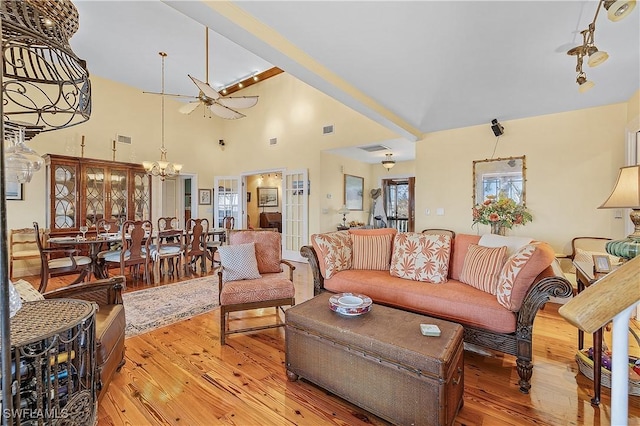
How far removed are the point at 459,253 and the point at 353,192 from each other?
4.74 metres

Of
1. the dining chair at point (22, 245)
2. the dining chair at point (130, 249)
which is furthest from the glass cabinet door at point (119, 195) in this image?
the dining chair at point (130, 249)

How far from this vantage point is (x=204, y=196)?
25.6 feet

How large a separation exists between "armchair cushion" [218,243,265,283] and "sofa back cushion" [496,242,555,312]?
2.20m

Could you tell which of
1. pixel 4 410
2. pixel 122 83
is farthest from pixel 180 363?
pixel 122 83

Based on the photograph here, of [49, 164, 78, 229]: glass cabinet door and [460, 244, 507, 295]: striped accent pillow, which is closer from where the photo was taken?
[460, 244, 507, 295]: striped accent pillow

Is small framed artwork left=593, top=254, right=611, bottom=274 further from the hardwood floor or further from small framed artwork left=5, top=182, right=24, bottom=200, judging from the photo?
small framed artwork left=5, top=182, right=24, bottom=200

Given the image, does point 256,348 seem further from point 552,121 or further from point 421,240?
point 552,121

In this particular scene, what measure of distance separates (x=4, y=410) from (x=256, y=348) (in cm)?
195

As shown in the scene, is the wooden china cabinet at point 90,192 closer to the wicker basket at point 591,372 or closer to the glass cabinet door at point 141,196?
the glass cabinet door at point 141,196

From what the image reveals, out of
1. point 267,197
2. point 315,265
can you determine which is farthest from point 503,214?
point 267,197

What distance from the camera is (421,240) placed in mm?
2898

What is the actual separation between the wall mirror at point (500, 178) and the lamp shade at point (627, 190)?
2.20m

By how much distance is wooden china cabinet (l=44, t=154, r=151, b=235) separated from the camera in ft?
16.3

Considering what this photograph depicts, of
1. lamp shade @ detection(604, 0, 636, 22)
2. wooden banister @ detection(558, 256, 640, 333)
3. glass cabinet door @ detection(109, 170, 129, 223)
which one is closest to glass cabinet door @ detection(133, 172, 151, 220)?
glass cabinet door @ detection(109, 170, 129, 223)
